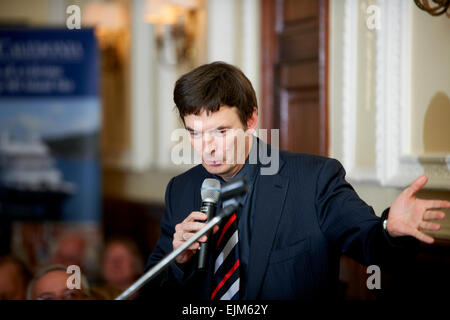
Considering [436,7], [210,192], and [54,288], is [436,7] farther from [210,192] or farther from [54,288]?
[54,288]

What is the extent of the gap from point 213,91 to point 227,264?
20.7 inches

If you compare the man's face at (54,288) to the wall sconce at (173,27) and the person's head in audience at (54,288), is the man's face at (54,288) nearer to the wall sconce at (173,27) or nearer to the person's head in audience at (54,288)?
the person's head in audience at (54,288)

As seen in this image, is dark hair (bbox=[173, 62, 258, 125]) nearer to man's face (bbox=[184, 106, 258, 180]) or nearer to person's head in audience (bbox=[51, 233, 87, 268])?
man's face (bbox=[184, 106, 258, 180])

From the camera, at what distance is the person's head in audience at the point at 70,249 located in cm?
474

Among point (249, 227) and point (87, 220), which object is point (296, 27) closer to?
point (249, 227)

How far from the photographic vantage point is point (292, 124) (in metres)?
3.18

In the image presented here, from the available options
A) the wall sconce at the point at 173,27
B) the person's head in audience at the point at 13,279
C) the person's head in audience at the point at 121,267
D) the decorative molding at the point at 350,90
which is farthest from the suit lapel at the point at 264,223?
the wall sconce at the point at 173,27

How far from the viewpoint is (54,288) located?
2.16m

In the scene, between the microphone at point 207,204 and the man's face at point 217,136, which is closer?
the microphone at point 207,204

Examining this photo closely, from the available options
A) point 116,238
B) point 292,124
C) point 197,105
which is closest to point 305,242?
point 197,105

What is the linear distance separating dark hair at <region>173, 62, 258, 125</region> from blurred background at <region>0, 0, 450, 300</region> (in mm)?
608

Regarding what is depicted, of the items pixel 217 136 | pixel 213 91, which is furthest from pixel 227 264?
pixel 213 91
